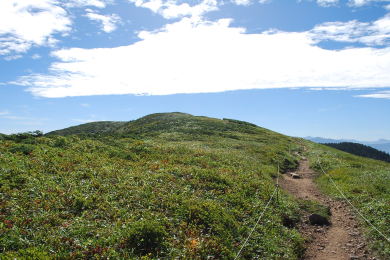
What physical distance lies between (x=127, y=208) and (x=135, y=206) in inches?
22.9

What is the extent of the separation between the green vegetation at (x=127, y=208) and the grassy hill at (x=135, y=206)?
5 centimetres

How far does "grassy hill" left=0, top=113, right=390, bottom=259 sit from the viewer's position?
1236 centimetres

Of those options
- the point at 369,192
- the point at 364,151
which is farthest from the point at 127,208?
the point at 364,151

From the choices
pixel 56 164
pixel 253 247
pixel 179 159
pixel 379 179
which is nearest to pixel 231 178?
pixel 179 159

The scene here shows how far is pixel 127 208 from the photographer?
1608 cm

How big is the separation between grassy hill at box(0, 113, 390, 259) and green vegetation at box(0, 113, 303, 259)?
0.05m

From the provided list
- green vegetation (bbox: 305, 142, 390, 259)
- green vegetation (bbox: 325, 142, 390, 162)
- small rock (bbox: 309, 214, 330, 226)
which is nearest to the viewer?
green vegetation (bbox: 305, 142, 390, 259)

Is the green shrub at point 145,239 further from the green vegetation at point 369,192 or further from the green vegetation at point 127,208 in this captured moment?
the green vegetation at point 369,192

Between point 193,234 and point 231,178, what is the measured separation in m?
10.8

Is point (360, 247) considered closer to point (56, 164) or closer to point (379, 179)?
point (379, 179)

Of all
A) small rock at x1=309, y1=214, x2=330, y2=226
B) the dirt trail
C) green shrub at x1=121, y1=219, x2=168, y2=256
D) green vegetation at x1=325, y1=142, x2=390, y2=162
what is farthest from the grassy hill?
green vegetation at x1=325, y1=142, x2=390, y2=162

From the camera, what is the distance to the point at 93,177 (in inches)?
795

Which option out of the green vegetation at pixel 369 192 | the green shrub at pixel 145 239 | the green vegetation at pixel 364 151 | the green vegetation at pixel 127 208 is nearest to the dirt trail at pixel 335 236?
the green vegetation at pixel 369 192

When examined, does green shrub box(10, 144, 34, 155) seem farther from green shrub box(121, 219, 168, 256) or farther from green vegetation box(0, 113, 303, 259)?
green shrub box(121, 219, 168, 256)
